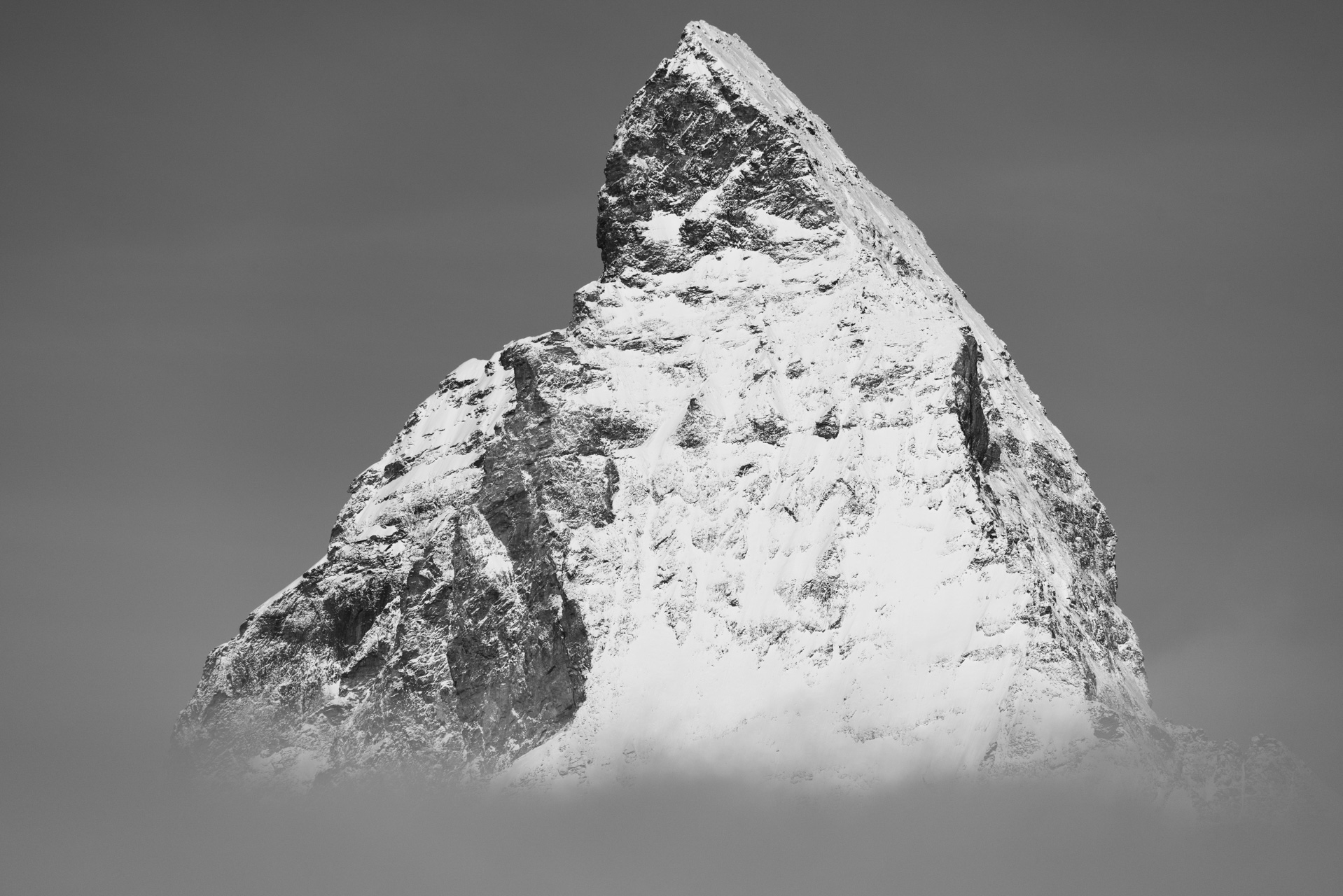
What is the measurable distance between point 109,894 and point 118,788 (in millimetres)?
8421

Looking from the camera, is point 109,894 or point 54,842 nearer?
point 54,842

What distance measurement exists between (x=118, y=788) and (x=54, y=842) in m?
12.0

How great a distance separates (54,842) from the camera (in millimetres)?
176250

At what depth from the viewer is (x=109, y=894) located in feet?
627

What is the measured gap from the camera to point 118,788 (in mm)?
188000

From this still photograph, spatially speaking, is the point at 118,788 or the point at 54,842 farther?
the point at 118,788

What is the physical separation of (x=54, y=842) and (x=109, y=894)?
16.0 metres
